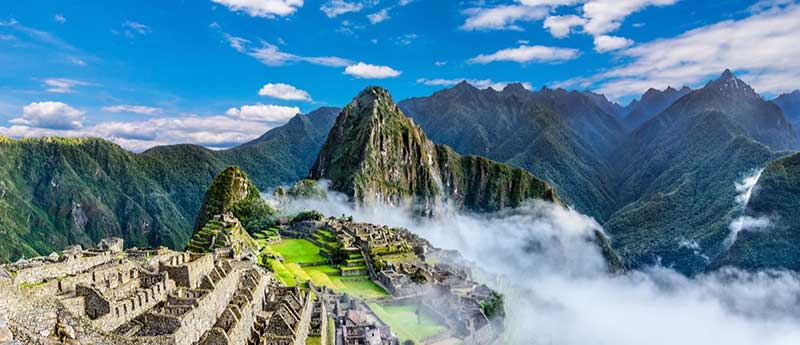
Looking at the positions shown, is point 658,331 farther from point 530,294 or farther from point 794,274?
point 530,294

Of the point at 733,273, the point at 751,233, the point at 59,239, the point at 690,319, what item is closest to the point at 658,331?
the point at 690,319

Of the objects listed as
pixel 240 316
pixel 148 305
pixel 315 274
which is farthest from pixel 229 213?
pixel 148 305

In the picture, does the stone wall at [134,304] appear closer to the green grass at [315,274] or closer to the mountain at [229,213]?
the green grass at [315,274]

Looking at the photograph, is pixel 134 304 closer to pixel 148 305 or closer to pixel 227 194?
pixel 148 305

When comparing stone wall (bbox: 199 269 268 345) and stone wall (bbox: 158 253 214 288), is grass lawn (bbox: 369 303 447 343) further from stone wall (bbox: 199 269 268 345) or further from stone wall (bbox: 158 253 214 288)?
stone wall (bbox: 158 253 214 288)

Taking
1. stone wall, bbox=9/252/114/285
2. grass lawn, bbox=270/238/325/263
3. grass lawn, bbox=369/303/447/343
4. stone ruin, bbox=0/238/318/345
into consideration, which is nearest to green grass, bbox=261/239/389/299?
grass lawn, bbox=270/238/325/263

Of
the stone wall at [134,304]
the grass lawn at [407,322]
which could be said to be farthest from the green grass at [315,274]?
the stone wall at [134,304]
